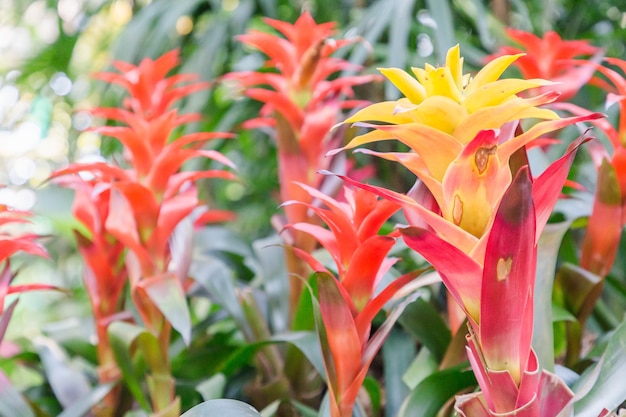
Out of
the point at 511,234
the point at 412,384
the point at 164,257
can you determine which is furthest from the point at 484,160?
the point at 164,257

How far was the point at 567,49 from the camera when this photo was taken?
814 millimetres

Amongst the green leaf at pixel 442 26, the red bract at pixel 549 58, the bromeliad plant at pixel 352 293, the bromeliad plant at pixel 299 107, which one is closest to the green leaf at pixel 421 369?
the bromeliad plant at pixel 352 293

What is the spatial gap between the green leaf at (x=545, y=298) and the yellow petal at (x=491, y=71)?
24cm

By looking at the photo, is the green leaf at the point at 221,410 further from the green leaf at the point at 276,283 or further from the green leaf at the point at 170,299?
the green leaf at the point at 276,283

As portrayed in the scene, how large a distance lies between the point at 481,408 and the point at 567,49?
592 mm

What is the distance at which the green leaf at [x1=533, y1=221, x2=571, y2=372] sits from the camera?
0.52m

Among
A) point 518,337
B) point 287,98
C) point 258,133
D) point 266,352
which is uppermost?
point 287,98

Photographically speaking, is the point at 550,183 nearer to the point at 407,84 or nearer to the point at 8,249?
the point at 407,84

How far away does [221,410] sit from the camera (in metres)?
0.46

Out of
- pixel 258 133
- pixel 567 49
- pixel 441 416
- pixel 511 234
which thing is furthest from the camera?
pixel 258 133

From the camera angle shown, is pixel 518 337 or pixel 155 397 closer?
pixel 518 337

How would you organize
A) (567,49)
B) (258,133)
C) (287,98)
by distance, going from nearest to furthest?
(287,98) < (567,49) < (258,133)

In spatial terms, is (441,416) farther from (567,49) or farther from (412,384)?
(567,49)

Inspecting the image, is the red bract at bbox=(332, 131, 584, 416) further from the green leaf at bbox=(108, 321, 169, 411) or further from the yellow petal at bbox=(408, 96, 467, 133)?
the green leaf at bbox=(108, 321, 169, 411)
